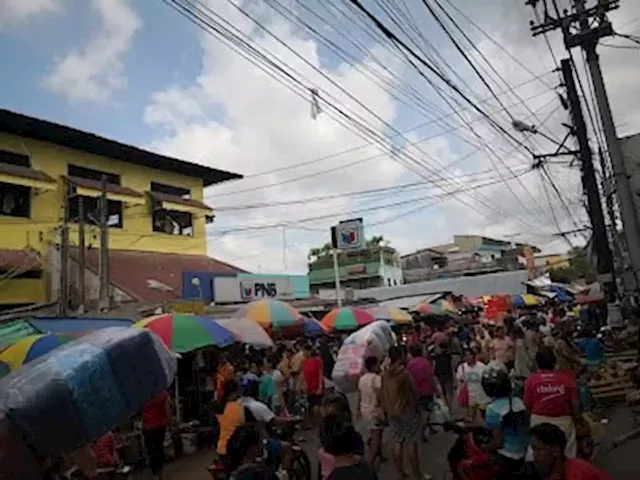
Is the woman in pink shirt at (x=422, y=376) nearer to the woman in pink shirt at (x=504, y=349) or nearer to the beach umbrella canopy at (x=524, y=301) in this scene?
the woman in pink shirt at (x=504, y=349)

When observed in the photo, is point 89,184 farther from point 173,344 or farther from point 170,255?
point 173,344

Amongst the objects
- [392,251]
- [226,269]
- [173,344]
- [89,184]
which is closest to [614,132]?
[173,344]

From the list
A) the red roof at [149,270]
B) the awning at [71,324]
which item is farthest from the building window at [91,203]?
the awning at [71,324]

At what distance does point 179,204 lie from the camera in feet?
80.1

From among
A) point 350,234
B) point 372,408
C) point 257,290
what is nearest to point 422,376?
point 372,408

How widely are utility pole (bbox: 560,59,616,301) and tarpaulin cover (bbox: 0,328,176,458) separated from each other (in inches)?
611

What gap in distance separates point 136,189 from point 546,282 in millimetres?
28580

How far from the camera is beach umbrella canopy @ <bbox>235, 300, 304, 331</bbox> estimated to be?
47.0ft

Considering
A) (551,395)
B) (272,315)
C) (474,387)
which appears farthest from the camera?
(272,315)

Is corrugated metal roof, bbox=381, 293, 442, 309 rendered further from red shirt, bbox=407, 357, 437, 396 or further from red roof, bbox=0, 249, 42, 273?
red shirt, bbox=407, 357, 437, 396

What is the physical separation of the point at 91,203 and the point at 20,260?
3752 mm

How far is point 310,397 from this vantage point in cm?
1209

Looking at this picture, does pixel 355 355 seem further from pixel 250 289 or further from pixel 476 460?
pixel 250 289

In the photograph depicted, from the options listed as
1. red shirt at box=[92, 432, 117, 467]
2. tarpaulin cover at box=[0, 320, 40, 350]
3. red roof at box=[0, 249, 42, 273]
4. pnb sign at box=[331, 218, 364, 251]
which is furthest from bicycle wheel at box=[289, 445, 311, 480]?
pnb sign at box=[331, 218, 364, 251]
